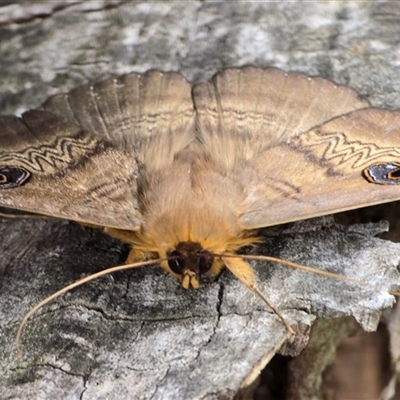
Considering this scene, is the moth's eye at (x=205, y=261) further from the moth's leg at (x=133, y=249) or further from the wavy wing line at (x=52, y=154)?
the wavy wing line at (x=52, y=154)

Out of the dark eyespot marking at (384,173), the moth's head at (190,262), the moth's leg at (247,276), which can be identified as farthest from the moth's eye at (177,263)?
the dark eyespot marking at (384,173)

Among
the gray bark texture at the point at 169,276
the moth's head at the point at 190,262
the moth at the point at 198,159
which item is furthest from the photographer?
the moth at the point at 198,159

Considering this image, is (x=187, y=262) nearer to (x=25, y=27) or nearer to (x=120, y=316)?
(x=120, y=316)

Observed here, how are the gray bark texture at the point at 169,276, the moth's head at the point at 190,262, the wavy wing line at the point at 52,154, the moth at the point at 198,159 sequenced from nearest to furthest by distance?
the gray bark texture at the point at 169,276, the moth's head at the point at 190,262, the moth at the point at 198,159, the wavy wing line at the point at 52,154

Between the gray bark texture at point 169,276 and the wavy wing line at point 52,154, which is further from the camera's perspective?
the wavy wing line at point 52,154

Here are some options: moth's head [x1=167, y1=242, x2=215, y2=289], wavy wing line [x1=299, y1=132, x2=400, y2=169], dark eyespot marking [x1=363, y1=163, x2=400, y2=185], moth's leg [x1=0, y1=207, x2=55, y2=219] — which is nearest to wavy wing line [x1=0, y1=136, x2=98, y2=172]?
moth's leg [x1=0, y1=207, x2=55, y2=219]

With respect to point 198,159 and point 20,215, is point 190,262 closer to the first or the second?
point 198,159

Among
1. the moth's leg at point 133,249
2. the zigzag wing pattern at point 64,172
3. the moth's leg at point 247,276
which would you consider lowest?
the moth's leg at point 133,249
